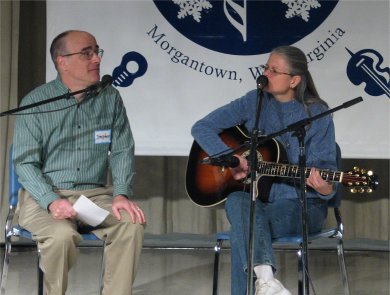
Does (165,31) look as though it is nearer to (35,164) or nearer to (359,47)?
(359,47)

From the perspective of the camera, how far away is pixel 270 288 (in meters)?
3.14

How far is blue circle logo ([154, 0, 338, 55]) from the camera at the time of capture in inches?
188

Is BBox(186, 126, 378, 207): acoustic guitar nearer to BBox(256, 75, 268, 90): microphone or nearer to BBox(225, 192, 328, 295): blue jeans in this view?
BBox(225, 192, 328, 295): blue jeans

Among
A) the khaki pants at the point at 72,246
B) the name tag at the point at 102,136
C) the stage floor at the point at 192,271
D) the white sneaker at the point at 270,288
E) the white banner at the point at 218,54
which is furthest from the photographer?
the white banner at the point at 218,54

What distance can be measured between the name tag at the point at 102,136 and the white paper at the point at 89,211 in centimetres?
43

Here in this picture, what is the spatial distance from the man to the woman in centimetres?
42

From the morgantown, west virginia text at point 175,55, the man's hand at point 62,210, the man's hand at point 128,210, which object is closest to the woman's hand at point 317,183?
the man's hand at point 128,210

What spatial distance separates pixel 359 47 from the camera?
4.72m

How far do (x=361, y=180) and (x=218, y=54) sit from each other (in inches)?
66.2

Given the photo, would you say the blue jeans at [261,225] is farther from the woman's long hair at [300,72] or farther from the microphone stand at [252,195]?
the woman's long hair at [300,72]

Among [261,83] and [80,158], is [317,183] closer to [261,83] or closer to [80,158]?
[261,83]

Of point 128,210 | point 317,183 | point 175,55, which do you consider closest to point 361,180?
point 317,183

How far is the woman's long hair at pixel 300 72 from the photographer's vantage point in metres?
3.65

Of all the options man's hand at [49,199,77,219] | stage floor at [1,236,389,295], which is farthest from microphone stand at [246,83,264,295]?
stage floor at [1,236,389,295]
